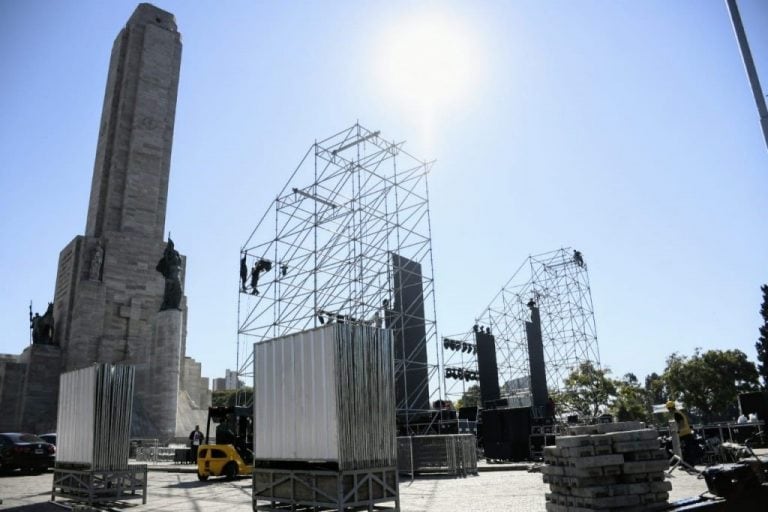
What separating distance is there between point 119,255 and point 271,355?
2942 cm

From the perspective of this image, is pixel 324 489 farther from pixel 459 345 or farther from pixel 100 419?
pixel 459 345

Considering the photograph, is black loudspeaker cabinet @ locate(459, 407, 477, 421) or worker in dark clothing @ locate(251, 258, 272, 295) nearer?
worker in dark clothing @ locate(251, 258, 272, 295)

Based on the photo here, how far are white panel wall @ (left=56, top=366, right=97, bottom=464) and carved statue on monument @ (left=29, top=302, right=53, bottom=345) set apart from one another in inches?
991

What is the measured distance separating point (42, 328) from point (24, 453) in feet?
62.8

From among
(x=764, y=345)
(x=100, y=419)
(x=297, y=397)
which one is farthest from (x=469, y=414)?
(x=764, y=345)

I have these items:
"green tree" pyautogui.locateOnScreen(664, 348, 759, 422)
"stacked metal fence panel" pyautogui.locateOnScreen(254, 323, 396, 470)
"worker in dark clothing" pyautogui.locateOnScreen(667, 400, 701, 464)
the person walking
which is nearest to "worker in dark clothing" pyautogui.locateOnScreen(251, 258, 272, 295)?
the person walking

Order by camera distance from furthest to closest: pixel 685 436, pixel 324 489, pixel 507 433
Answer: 1. pixel 507 433
2. pixel 685 436
3. pixel 324 489

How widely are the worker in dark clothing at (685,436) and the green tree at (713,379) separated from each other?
35.1 metres

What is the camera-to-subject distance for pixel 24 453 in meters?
16.0

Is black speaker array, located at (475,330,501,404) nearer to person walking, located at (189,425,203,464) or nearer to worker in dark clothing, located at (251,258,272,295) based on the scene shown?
worker in dark clothing, located at (251,258,272,295)

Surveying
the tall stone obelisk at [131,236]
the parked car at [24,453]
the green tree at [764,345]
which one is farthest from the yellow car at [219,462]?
the green tree at [764,345]

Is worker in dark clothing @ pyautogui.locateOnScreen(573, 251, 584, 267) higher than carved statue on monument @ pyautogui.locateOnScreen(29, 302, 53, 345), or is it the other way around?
worker in dark clothing @ pyautogui.locateOnScreen(573, 251, 584, 267)

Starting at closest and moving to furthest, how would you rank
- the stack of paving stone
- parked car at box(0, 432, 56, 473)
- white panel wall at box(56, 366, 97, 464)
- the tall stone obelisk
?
1. the stack of paving stone
2. white panel wall at box(56, 366, 97, 464)
3. parked car at box(0, 432, 56, 473)
4. the tall stone obelisk

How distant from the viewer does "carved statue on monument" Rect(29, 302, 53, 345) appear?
32.2 metres
